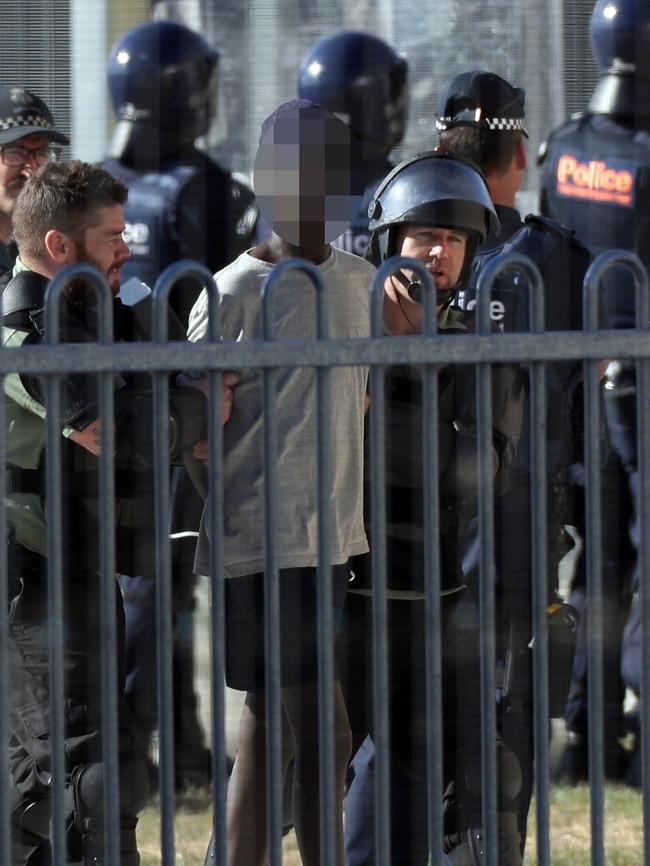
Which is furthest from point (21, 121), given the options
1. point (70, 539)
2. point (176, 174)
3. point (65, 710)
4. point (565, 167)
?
point (65, 710)

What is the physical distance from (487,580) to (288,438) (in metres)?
0.47

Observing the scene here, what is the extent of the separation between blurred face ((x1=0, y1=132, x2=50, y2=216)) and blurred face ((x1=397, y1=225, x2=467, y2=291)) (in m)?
1.13

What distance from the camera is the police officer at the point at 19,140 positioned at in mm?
3902

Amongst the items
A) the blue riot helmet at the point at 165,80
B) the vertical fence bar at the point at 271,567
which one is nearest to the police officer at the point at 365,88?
the blue riot helmet at the point at 165,80

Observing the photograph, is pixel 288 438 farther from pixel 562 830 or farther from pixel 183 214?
pixel 183 214

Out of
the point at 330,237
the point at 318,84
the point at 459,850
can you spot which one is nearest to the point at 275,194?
the point at 330,237

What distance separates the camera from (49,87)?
14.0 ft

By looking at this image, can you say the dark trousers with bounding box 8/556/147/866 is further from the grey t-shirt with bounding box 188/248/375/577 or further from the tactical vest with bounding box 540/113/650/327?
the tactical vest with bounding box 540/113/650/327

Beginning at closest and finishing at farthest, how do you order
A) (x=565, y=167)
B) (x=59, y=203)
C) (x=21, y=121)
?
(x=59, y=203) → (x=21, y=121) → (x=565, y=167)

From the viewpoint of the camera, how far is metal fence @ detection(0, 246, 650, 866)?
2.30 meters

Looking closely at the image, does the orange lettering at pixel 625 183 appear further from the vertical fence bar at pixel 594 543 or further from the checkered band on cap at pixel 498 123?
the vertical fence bar at pixel 594 543

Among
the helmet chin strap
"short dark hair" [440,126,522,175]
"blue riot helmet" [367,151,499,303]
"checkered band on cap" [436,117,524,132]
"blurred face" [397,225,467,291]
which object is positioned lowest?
the helmet chin strap

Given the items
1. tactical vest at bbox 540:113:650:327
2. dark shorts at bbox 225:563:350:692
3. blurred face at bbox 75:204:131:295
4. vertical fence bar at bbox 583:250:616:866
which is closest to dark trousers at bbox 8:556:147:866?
dark shorts at bbox 225:563:350:692

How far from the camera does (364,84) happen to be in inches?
186
